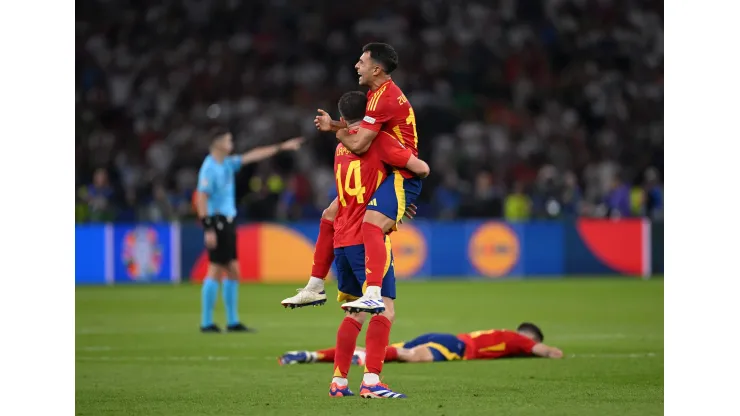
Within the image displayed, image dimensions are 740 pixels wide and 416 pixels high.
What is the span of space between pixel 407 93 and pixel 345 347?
64.7 ft

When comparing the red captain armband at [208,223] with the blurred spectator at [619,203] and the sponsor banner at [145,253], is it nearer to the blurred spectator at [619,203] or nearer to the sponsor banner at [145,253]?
the sponsor banner at [145,253]

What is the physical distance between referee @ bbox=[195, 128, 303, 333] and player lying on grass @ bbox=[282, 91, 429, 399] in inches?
200

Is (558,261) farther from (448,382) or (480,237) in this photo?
(448,382)

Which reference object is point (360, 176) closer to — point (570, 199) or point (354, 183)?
point (354, 183)

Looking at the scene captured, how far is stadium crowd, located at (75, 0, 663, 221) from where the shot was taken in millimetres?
23031

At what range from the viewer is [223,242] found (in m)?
12.5

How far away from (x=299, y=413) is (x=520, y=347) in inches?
143

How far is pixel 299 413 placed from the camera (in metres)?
6.51

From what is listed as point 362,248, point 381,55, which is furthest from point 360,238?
point 381,55

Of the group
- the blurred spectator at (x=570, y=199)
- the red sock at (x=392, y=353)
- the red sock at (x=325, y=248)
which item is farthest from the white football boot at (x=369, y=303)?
the blurred spectator at (x=570, y=199)

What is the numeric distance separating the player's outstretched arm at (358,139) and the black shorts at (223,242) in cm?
555

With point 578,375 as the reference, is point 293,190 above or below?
above

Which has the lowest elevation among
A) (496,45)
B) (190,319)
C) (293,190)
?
(190,319)

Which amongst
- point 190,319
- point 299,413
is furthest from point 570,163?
point 299,413
